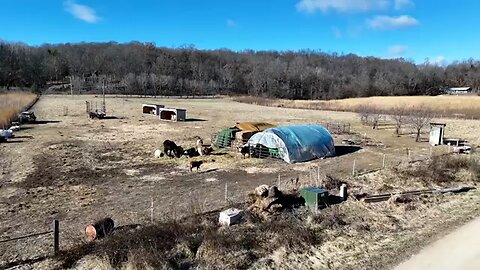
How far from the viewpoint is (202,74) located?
13500cm

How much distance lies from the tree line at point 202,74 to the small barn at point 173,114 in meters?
61.6

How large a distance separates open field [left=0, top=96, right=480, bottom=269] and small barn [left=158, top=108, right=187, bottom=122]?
1324 centimetres

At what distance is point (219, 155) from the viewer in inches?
908

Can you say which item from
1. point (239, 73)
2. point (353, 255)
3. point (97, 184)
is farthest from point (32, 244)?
point (239, 73)

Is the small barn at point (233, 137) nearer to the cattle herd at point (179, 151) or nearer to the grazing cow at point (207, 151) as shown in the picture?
the grazing cow at point (207, 151)

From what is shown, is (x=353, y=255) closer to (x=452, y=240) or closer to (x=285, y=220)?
(x=285, y=220)

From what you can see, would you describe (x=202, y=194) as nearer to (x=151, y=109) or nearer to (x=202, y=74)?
(x=151, y=109)

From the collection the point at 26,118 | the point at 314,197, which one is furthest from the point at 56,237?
the point at 26,118

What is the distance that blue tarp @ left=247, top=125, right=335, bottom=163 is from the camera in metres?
21.8

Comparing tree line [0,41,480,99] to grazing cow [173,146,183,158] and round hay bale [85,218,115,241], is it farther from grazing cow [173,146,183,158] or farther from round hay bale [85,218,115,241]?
round hay bale [85,218,115,241]

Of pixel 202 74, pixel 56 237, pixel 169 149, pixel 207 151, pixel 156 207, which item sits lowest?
pixel 156 207

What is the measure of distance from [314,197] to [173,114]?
1201 inches

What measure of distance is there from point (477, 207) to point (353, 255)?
7021 mm

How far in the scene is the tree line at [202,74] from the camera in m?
111
